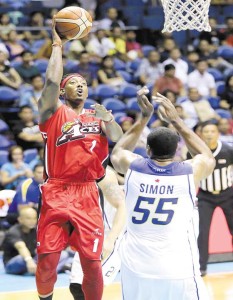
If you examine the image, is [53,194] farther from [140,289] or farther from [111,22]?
[111,22]

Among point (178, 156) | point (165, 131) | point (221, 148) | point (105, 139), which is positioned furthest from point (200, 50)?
point (165, 131)

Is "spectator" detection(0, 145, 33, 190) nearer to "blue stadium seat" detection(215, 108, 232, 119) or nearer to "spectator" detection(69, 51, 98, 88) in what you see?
"spectator" detection(69, 51, 98, 88)

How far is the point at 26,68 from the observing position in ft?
44.0

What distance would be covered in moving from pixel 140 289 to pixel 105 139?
5.75 feet

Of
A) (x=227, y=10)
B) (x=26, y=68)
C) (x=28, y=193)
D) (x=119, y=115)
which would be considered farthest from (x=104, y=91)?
(x=227, y=10)

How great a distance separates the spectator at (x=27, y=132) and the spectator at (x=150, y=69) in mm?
3252

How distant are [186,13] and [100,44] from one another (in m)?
7.15

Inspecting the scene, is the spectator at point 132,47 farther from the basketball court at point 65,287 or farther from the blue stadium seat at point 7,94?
the basketball court at point 65,287

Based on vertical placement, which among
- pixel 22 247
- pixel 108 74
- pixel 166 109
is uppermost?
pixel 108 74

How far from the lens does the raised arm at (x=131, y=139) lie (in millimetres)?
5148

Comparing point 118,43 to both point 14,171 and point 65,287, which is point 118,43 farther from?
point 65,287

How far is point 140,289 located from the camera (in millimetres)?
5109

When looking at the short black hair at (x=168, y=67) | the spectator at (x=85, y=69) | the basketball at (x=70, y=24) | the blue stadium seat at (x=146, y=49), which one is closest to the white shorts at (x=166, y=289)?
the basketball at (x=70, y=24)

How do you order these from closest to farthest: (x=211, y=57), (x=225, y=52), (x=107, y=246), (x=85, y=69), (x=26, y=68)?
(x=107, y=246)
(x=26, y=68)
(x=85, y=69)
(x=211, y=57)
(x=225, y=52)
